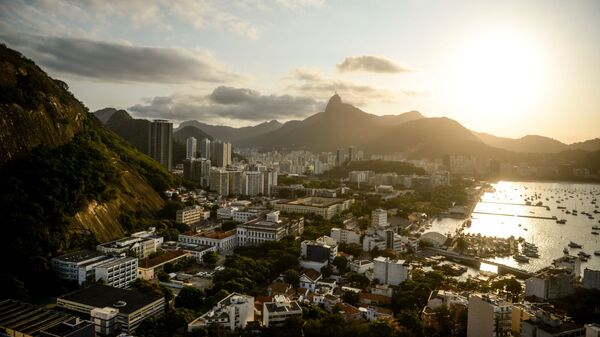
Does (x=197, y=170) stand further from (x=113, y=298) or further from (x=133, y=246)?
(x=113, y=298)

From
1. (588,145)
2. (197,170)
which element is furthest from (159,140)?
(588,145)

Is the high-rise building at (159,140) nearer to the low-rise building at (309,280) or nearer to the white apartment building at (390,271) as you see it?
the low-rise building at (309,280)

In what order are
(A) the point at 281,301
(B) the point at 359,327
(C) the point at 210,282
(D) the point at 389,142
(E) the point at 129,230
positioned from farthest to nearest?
(D) the point at 389,142 → (E) the point at 129,230 → (C) the point at 210,282 → (A) the point at 281,301 → (B) the point at 359,327

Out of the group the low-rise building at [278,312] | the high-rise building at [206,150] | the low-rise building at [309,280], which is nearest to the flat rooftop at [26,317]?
the low-rise building at [278,312]

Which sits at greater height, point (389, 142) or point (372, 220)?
point (389, 142)

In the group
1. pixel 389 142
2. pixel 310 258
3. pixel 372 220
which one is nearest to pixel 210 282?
pixel 310 258

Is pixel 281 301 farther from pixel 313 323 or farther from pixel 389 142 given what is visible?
pixel 389 142

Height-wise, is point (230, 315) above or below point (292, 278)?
above
